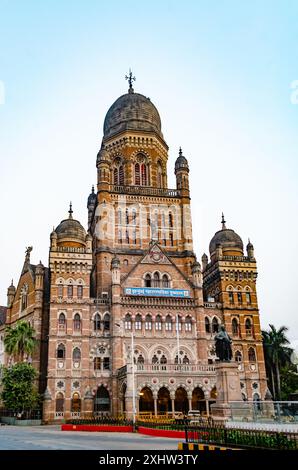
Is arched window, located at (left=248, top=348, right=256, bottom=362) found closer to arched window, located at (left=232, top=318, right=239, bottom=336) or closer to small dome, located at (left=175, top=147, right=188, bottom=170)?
arched window, located at (left=232, top=318, right=239, bottom=336)

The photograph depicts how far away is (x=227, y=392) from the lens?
32.3 metres

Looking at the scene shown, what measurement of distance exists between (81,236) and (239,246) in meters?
20.8

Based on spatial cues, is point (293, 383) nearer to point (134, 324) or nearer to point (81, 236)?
point (134, 324)

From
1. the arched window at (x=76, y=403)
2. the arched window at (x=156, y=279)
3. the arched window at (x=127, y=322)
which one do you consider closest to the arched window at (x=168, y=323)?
the arched window at (x=156, y=279)

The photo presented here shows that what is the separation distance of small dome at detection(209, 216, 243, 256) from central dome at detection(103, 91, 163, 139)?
17.6 metres

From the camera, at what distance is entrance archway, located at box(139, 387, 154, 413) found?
50.7 meters

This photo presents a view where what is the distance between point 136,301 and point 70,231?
12171 mm

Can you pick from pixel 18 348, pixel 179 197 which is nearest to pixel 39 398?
pixel 18 348

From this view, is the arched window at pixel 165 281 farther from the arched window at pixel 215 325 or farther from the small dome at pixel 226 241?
the small dome at pixel 226 241

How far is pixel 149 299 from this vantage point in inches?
2253

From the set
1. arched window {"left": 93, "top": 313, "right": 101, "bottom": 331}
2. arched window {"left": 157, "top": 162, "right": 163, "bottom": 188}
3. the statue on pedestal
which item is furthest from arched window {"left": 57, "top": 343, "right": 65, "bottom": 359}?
arched window {"left": 157, "top": 162, "right": 163, "bottom": 188}

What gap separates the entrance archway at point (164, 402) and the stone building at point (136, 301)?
0.40 ft

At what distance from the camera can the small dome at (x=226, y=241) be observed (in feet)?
214

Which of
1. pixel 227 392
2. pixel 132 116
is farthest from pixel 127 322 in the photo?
pixel 132 116
